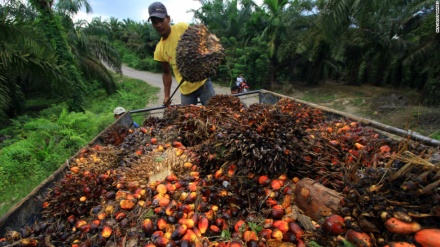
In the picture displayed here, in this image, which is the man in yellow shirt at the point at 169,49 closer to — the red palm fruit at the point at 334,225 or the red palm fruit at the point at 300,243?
the red palm fruit at the point at 300,243

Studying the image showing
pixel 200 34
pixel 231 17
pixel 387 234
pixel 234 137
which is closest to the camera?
pixel 387 234

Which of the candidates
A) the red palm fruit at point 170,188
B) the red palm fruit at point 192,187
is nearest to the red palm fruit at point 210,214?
the red palm fruit at point 192,187

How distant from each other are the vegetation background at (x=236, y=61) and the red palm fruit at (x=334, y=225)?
3867 mm

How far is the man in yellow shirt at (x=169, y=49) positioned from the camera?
354cm

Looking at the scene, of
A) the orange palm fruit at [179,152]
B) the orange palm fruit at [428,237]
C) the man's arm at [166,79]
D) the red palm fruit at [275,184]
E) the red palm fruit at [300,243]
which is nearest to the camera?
the orange palm fruit at [428,237]

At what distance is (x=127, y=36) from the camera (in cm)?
3741

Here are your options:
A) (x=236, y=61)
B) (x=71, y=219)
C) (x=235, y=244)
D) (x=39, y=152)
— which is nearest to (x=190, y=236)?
(x=235, y=244)

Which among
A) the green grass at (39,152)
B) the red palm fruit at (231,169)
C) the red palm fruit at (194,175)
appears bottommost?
the green grass at (39,152)

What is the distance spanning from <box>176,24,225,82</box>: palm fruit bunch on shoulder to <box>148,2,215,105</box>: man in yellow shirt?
448 millimetres

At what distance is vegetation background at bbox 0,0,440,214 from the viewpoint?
5.77m

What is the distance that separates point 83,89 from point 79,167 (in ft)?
32.8

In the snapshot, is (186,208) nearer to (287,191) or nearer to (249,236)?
(249,236)

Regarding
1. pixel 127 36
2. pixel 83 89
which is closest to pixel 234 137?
pixel 83 89

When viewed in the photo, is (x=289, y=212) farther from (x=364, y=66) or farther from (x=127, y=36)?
(x=127, y=36)
